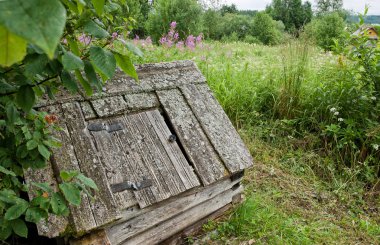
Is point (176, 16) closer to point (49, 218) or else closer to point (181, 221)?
point (181, 221)

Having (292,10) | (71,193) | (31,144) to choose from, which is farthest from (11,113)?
(292,10)

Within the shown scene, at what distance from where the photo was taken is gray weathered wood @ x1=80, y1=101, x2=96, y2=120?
2.60m

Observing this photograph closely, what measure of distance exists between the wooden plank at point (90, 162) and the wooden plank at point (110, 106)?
15cm

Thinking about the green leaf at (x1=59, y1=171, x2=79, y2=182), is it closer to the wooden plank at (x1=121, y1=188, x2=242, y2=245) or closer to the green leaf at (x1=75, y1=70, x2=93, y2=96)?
the green leaf at (x1=75, y1=70, x2=93, y2=96)

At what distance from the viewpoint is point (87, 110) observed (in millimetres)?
2625

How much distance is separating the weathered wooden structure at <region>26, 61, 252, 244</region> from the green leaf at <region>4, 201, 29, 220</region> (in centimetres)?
59

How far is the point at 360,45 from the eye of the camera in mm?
4727


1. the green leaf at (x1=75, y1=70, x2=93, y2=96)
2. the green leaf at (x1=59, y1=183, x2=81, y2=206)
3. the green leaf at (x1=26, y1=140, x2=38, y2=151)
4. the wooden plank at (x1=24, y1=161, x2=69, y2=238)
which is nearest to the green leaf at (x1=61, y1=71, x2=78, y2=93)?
the green leaf at (x1=75, y1=70, x2=93, y2=96)

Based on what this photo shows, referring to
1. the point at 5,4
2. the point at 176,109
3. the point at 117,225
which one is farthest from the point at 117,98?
the point at 5,4

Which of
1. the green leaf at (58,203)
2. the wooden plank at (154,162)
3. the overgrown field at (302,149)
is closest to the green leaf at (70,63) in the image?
the green leaf at (58,203)

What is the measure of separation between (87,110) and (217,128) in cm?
129

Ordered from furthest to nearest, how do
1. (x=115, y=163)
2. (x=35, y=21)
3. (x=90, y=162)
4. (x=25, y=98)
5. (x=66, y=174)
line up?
(x=115, y=163) < (x=90, y=162) < (x=66, y=174) < (x=25, y=98) < (x=35, y=21)

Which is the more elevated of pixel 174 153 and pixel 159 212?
pixel 174 153

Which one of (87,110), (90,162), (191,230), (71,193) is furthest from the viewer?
(191,230)
